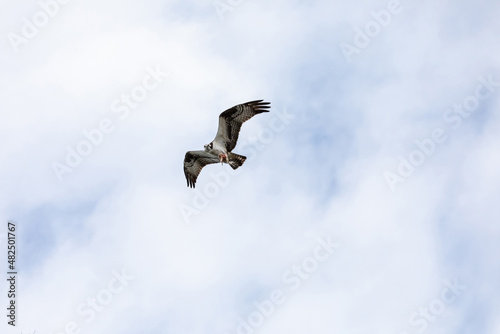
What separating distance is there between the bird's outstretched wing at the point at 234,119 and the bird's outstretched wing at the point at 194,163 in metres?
2.26

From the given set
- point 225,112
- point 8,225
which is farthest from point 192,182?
point 8,225

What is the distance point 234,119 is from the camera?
4606 cm

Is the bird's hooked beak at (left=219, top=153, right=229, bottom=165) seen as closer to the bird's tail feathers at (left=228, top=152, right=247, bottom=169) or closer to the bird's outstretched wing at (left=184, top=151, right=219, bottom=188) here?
the bird's tail feathers at (left=228, top=152, right=247, bottom=169)

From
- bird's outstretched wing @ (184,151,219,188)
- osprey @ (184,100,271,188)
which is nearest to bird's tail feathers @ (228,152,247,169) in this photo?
osprey @ (184,100,271,188)

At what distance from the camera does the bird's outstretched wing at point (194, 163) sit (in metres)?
48.9

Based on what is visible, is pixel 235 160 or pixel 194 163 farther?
pixel 194 163

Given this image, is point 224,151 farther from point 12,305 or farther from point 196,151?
point 12,305

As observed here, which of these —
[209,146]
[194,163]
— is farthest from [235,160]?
[194,163]

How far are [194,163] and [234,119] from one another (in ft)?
18.4

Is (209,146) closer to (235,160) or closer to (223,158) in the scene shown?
(223,158)

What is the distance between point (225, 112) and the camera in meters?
45.4

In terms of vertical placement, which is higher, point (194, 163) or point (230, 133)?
point (194, 163)

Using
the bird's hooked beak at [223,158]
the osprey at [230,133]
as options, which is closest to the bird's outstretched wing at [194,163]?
the osprey at [230,133]

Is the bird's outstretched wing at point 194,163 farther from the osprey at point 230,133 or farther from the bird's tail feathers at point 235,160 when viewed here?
the bird's tail feathers at point 235,160
